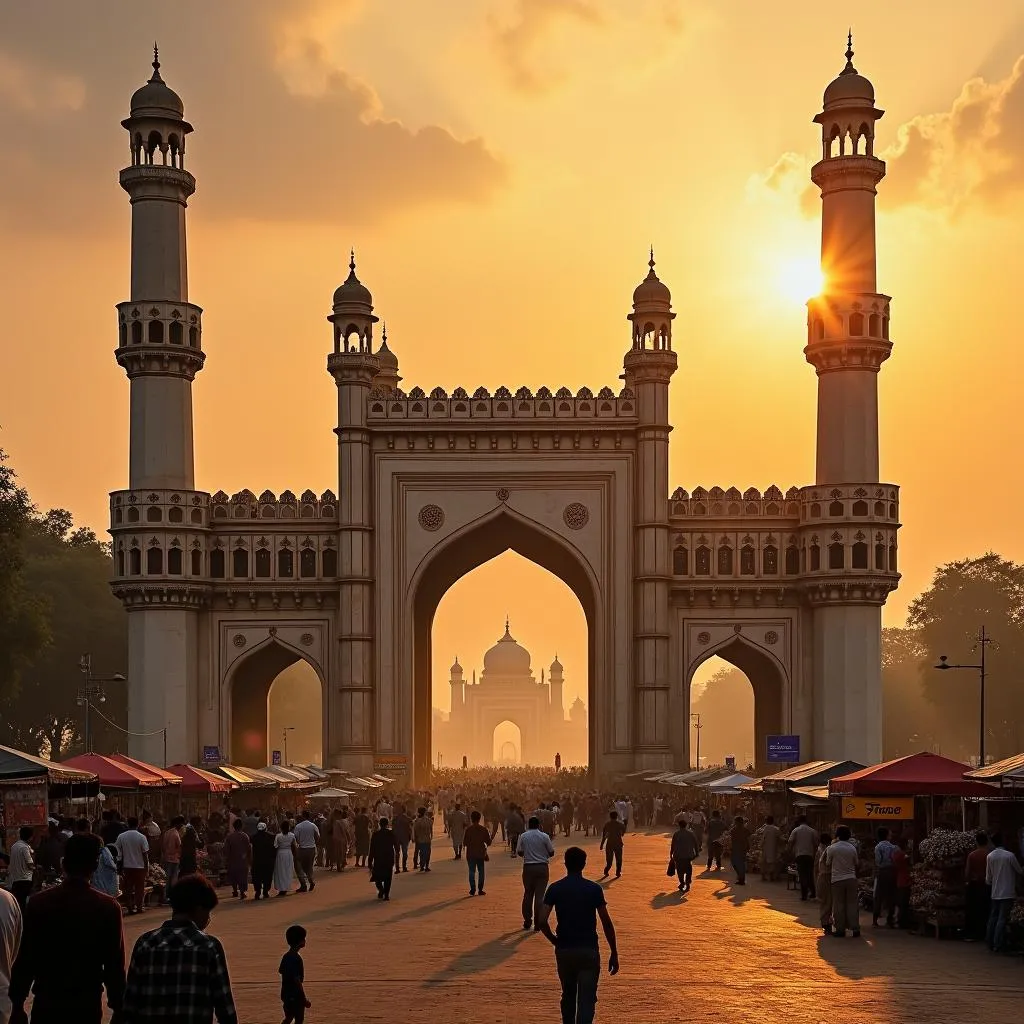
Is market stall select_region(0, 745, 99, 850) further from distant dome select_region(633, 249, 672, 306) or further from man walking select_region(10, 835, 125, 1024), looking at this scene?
distant dome select_region(633, 249, 672, 306)

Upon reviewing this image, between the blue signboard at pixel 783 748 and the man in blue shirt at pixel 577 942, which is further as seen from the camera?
the blue signboard at pixel 783 748

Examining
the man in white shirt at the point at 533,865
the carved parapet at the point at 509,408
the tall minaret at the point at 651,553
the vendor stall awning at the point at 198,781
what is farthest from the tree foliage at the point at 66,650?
the man in white shirt at the point at 533,865

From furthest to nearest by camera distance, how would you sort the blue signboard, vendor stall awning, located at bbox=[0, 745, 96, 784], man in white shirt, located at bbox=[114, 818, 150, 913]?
the blue signboard < man in white shirt, located at bbox=[114, 818, 150, 913] < vendor stall awning, located at bbox=[0, 745, 96, 784]

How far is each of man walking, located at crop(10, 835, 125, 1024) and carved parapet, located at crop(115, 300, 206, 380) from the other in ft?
179

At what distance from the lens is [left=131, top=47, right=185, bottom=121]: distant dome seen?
64625 millimetres

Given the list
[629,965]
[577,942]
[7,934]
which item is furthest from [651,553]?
[7,934]

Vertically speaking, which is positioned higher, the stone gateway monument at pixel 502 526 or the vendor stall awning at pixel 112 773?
the stone gateway monument at pixel 502 526

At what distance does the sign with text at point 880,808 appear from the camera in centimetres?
2941

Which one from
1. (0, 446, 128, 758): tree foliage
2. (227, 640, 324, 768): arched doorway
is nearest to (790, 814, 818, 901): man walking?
(227, 640, 324, 768): arched doorway

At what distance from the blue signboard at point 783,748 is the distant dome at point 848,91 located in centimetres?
2411

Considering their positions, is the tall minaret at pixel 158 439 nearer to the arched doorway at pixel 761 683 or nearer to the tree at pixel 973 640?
the arched doorway at pixel 761 683

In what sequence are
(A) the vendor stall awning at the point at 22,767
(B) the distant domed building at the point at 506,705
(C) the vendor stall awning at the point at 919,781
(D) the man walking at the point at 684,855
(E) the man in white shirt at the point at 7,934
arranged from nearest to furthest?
(E) the man in white shirt at the point at 7,934, (A) the vendor stall awning at the point at 22,767, (C) the vendor stall awning at the point at 919,781, (D) the man walking at the point at 684,855, (B) the distant domed building at the point at 506,705

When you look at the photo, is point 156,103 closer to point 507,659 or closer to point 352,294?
point 352,294

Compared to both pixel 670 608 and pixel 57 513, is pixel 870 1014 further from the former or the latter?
pixel 57 513
